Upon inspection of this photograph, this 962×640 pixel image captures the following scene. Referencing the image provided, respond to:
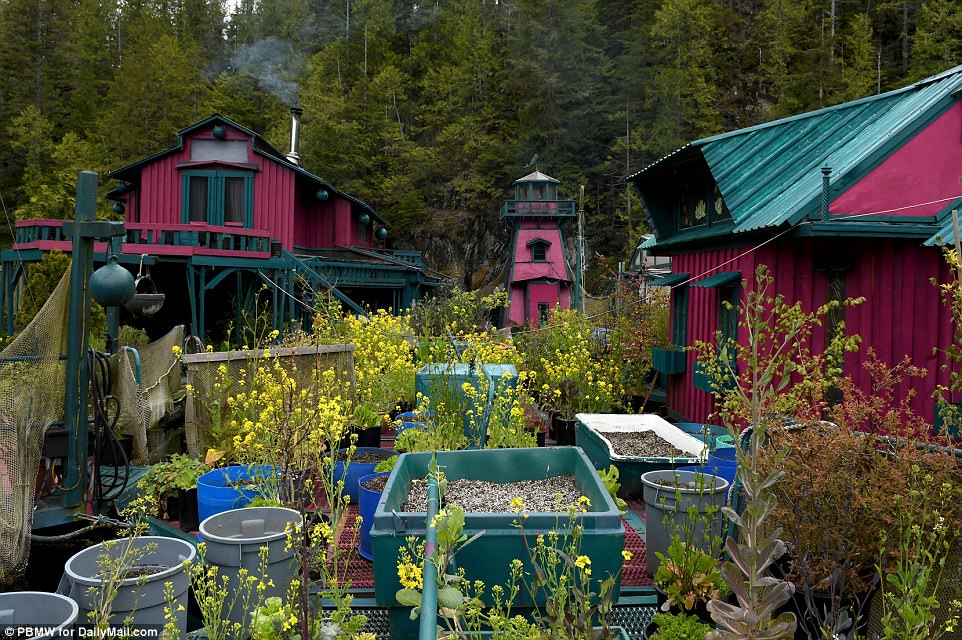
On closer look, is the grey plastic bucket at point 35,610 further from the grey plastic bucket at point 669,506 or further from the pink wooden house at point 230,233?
the pink wooden house at point 230,233

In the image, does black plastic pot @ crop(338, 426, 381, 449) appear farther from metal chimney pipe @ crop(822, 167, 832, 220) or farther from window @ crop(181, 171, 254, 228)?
window @ crop(181, 171, 254, 228)

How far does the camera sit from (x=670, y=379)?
460 inches

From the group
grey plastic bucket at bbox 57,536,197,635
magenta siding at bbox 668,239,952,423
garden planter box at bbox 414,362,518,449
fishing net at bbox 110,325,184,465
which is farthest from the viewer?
magenta siding at bbox 668,239,952,423

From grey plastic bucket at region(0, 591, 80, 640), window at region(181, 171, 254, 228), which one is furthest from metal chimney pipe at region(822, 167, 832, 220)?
window at region(181, 171, 254, 228)

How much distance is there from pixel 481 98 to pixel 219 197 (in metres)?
28.7

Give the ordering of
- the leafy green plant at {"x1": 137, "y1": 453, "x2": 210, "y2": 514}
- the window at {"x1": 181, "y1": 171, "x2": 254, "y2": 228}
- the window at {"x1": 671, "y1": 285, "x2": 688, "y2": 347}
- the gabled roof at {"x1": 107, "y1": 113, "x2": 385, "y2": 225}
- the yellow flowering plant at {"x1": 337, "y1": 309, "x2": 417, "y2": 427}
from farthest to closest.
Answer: the window at {"x1": 181, "y1": 171, "x2": 254, "y2": 228}, the gabled roof at {"x1": 107, "y1": 113, "x2": 385, "y2": 225}, the window at {"x1": 671, "y1": 285, "x2": 688, "y2": 347}, the yellow flowering plant at {"x1": 337, "y1": 309, "x2": 417, "y2": 427}, the leafy green plant at {"x1": 137, "y1": 453, "x2": 210, "y2": 514}

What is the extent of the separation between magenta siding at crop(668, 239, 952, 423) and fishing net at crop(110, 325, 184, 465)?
18.2 ft

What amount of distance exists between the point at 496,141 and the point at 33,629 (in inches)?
1701

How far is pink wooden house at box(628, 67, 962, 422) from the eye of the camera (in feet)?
24.6

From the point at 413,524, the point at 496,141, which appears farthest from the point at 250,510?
the point at 496,141

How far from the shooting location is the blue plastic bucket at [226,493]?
472cm

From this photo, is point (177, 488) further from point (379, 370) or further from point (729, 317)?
point (729, 317)

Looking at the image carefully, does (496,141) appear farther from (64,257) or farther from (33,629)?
(33,629)

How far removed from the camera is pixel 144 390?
6309 mm
